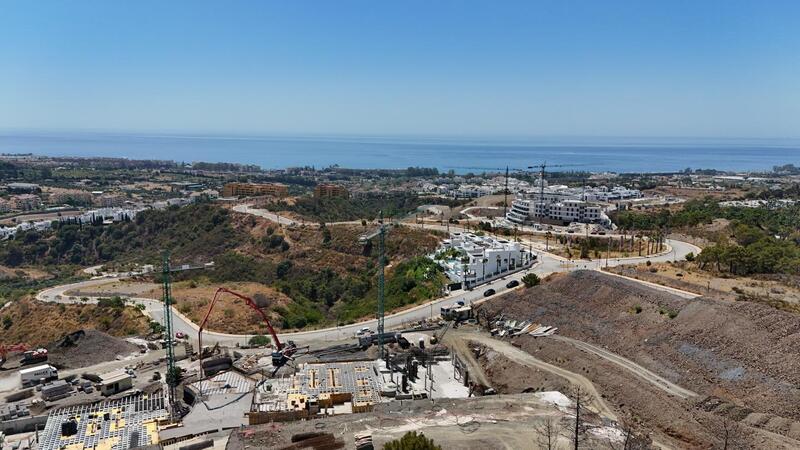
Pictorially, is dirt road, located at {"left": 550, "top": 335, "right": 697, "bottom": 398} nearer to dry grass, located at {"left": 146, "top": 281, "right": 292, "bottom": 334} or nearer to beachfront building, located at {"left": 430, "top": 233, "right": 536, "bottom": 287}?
beachfront building, located at {"left": 430, "top": 233, "right": 536, "bottom": 287}

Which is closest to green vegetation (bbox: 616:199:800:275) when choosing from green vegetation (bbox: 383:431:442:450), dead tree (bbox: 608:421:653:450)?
dead tree (bbox: 608:421:653:450)

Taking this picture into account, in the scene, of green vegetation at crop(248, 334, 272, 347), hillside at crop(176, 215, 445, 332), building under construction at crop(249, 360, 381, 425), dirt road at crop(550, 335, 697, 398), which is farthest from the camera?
hillside at crop(176, 215, 445, 332)

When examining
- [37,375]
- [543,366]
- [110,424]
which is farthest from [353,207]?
[110,424]

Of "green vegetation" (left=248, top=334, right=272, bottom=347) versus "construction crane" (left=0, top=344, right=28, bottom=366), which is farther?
"green vegetation" (left=248, top=334, right=272, bottom=347)

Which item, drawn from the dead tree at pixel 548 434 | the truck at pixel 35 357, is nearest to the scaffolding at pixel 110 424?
the truck at pixel 35 357

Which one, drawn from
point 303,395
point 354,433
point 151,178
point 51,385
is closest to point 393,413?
point 354,433

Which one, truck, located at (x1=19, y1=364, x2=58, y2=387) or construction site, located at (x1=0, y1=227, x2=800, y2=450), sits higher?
construction site, located at (x1=0, y1=227, x2=800, y2=450)

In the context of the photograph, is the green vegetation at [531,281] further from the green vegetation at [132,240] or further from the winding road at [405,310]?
the green vegetation at [132,240]

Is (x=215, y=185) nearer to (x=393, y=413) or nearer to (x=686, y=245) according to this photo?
(x=686, y=245)
